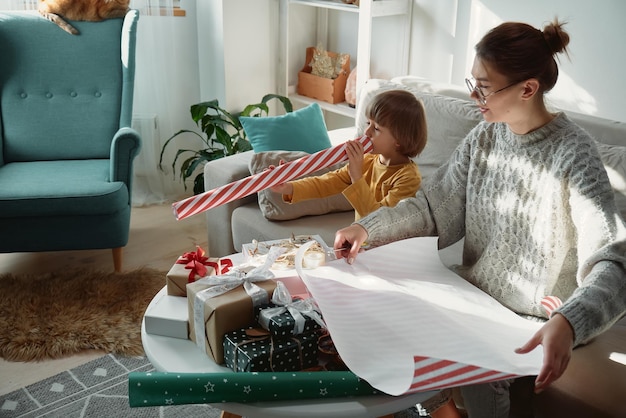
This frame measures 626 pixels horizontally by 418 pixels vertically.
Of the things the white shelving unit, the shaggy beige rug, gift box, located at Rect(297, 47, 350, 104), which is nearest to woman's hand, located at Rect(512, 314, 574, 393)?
the shaggy beige rug

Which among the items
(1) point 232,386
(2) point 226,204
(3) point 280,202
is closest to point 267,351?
(1) point 232,386

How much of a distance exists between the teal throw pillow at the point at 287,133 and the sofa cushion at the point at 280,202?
16 cm

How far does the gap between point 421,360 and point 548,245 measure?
0.49 metres

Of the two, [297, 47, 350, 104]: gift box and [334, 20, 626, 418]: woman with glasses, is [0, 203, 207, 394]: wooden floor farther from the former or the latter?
[334, 20, 626, 418]: woman with glasses

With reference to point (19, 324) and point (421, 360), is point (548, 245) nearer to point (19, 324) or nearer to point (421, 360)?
point (421, 360)

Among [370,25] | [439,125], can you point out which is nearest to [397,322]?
[439,125]

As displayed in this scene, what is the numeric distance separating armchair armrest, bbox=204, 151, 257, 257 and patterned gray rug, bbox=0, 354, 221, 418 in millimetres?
614

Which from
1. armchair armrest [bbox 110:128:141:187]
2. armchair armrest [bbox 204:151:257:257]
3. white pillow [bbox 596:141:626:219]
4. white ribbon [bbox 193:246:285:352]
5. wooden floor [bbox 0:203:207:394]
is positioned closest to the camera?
white ribbon [bbox 193:246:285:352]

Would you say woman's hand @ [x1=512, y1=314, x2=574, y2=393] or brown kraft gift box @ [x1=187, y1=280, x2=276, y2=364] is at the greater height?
woman's hand @ [x1=512, y1=314, x2=574, y2=393]

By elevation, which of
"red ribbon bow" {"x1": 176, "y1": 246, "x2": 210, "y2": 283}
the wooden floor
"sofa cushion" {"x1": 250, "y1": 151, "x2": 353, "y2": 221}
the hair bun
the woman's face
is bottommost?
the wooden floor

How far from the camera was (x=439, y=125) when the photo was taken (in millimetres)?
2604

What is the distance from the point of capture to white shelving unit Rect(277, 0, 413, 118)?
3.41 metres

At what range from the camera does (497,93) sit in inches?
62.7

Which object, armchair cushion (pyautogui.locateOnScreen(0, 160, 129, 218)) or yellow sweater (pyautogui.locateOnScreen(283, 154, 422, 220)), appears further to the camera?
armchair cushion (pyautogui.locateOnScreen(0, 160, 129, 218))
